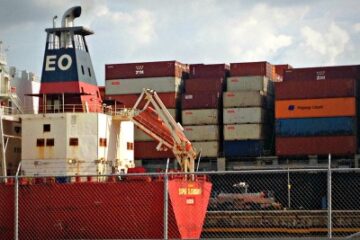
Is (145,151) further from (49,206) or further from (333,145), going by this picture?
(49,206)

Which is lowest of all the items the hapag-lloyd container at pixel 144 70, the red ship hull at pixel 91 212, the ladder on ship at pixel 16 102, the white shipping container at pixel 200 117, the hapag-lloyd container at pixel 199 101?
the red ship hull at pixel 91 212

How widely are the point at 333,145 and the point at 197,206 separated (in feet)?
106

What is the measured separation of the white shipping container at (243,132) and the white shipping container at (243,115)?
414 mm

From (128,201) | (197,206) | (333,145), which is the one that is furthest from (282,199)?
(128,201)

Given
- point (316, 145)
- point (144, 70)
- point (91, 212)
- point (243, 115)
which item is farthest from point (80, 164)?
point (144, 70)

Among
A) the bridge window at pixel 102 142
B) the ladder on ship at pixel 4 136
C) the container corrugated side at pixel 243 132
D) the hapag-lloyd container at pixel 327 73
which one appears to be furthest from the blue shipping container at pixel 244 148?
the ladder on ship at pixel 4 136

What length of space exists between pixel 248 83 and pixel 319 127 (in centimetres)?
712

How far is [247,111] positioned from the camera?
213 ft

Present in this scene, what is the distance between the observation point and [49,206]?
28.2 m

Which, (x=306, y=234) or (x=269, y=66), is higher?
(x=269, y=66)

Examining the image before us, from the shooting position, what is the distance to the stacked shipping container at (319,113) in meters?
61.8

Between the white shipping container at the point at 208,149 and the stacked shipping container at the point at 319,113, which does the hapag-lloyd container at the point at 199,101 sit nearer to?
the white shipping container at the point at 208,149

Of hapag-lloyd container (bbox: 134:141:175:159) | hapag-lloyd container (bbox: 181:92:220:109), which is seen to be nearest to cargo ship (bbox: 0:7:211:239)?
hapag-lloyd container (bbox: 134:141:175:159)

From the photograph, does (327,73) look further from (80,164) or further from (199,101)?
(80,164)
